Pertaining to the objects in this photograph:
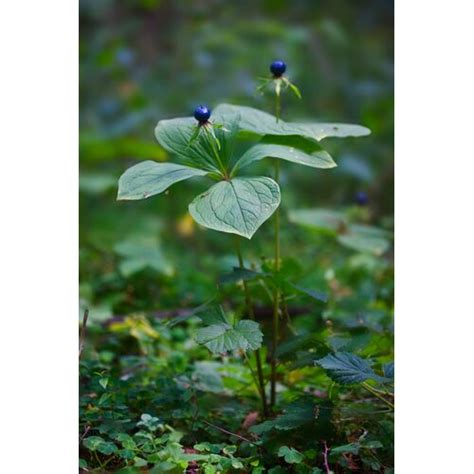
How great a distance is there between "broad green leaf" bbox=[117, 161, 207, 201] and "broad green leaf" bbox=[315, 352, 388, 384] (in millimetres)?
321

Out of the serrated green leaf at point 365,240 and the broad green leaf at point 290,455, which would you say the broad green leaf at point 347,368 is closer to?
the broad green leaf at point 290,455

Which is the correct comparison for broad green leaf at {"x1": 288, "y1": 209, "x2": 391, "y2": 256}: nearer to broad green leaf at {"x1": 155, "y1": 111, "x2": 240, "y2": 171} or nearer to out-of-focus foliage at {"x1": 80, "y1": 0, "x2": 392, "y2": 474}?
out-of-focus foliage at {"x1": 80, "y1": 0, "x2": 392, "y2": 474}

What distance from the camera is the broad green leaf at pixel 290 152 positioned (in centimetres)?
104

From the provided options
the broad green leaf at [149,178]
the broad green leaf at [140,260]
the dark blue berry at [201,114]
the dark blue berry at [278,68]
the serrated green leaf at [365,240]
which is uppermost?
the dark blue berry at [278,68]

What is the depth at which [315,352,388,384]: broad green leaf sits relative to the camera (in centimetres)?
96

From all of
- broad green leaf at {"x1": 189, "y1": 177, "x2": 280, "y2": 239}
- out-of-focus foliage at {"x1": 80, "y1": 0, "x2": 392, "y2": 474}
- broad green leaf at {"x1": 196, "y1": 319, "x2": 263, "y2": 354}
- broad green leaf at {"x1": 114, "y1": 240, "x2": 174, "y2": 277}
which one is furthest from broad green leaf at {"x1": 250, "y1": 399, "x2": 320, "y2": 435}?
broad green leaf at {"x1": 114, "y1": 240, "x2": 174, "y2": 277}

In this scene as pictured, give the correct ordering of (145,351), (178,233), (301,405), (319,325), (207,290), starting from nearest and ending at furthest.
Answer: (301,405) → (145,351) → (319,325) → (207,290) → (178,233)

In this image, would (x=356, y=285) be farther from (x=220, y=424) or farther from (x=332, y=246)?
(x=220, y=424)

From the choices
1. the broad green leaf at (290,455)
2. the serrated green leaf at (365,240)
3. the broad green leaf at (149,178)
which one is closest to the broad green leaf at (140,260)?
the serrated green leaf at (365,240)

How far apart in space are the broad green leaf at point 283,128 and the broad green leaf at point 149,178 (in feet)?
0.48
